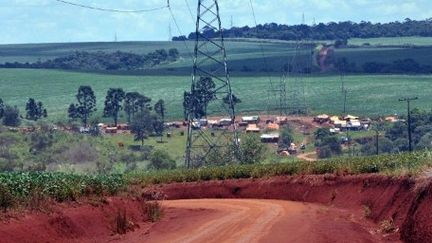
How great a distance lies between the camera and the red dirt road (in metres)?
27.9

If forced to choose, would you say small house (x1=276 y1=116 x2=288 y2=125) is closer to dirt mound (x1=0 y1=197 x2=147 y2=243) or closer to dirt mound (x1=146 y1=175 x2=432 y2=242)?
dirt mound (x1=146 y1=175 x2=432 y2=242)

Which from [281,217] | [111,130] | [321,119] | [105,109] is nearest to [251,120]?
[321,119]

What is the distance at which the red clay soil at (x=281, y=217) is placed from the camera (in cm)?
2716

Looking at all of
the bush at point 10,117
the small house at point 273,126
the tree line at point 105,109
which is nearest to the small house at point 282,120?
the small house at point 273,126

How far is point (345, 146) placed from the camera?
394ft

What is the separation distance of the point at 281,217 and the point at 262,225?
296 cm

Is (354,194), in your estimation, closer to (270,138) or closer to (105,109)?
(270,138)

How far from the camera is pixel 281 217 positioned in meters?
34.4

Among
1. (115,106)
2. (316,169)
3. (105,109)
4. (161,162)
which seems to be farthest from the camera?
(105,109)

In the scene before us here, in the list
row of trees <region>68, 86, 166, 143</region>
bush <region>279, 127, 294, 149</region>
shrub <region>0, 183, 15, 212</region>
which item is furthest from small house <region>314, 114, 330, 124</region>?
shrub <region>0, 183, 15, 212</region>

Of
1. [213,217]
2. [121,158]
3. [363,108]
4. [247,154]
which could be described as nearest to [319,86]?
[363,108]

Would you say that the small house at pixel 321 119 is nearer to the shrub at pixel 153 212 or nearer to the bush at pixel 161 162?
Result: the bush at pixel 161 162

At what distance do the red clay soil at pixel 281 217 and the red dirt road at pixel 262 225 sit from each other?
2 cm

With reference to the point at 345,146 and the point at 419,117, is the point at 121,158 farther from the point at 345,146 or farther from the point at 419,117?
the point at 419,117
